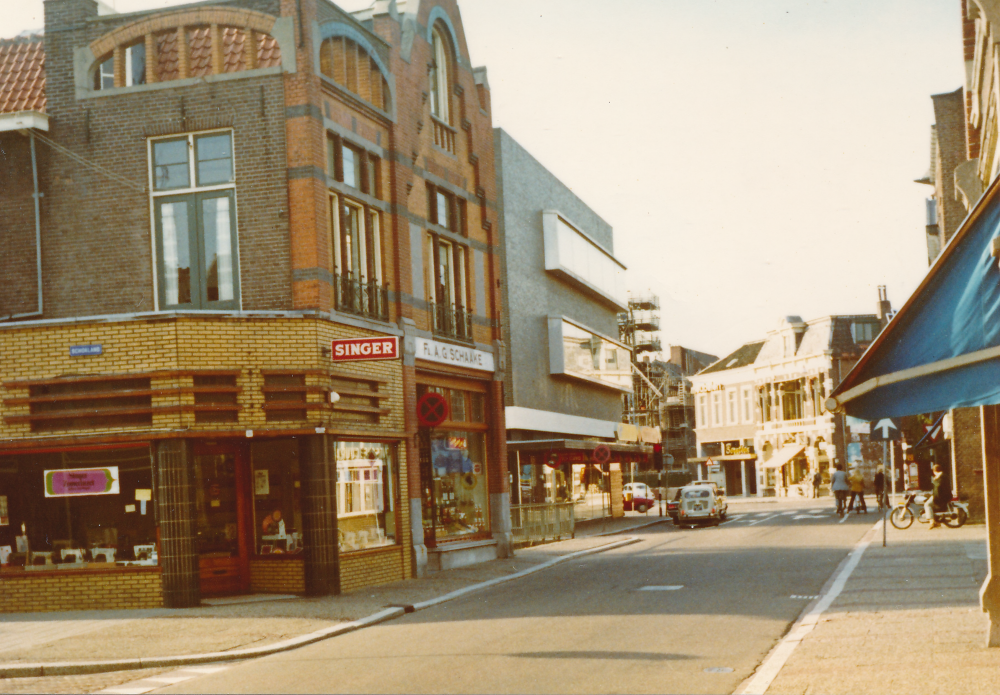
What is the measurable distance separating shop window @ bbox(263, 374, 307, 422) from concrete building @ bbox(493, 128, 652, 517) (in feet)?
60.0

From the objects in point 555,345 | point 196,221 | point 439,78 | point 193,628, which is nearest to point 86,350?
point 196,221

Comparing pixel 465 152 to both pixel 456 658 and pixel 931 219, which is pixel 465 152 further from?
pixel 931 219

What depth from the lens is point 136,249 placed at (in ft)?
63.7

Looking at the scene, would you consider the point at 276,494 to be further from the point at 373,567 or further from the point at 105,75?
the point at 105,75

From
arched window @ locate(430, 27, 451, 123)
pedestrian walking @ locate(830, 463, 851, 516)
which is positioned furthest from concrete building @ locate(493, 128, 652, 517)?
arched window @ locate(430, 27, 451, 123)

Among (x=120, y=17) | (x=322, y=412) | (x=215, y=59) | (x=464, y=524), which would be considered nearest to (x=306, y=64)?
(x=215, y=59)

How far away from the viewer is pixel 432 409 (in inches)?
873

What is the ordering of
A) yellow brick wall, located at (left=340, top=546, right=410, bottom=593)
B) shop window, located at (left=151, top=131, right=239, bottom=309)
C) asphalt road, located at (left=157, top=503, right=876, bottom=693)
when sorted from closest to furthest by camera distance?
1. asphalt road, located at (left=157, top=503, right=876, bottom=693)
2. yellow brick wall, located at (left=340, top=546, right=410, bottom=593)
3. shop window, located at (left=151, top=131, right=239, bottom=309)

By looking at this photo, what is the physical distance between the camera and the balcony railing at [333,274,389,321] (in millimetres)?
19906

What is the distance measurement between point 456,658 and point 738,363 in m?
74.4

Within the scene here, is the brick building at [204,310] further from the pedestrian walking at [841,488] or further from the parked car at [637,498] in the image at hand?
the parked car at [637,498]

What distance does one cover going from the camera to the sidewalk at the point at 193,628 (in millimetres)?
12352

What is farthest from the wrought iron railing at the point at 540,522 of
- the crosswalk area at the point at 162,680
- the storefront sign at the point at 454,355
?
the crosswalk area at the point at 162,680

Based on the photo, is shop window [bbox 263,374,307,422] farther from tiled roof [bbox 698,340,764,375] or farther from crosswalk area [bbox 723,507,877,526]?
tiled roof [bbox 698,340,764,375]
